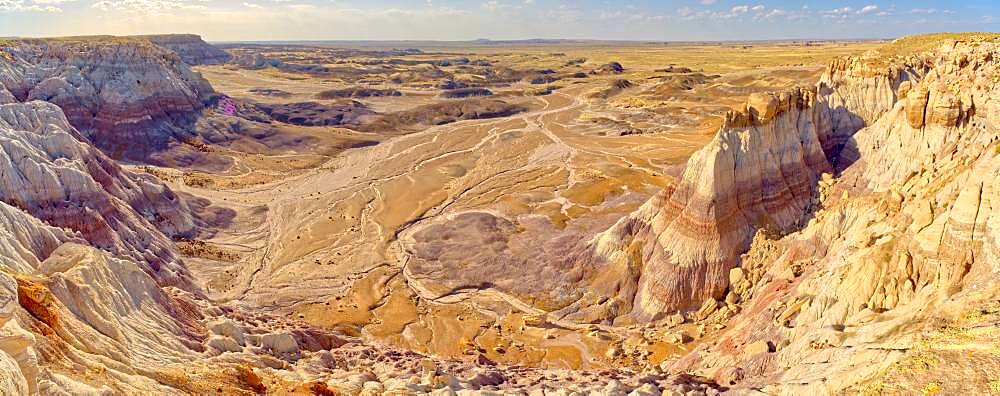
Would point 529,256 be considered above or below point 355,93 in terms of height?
below

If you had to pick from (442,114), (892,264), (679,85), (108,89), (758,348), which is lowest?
(758,348)

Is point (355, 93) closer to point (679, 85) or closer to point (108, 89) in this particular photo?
point (108, 89)

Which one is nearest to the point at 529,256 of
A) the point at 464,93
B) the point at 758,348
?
the point at 758,348

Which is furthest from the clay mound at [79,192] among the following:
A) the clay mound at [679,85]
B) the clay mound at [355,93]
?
the clay mound at [679,85]

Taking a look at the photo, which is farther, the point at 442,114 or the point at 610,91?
the point at 610,91

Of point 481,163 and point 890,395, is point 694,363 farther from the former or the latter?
point 481,163

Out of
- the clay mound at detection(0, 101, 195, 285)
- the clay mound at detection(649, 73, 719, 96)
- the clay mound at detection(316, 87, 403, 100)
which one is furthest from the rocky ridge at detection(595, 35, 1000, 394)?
the clay mound at detection(316, 87, 403, 100)

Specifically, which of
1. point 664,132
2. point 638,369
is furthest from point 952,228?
point 664,132

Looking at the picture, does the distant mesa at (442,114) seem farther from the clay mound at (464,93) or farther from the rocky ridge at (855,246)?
the rocky ridge at (855,246)

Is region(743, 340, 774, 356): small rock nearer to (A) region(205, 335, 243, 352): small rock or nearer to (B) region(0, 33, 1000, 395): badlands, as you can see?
(B) region(0, 33, 1000, 395): badlands
